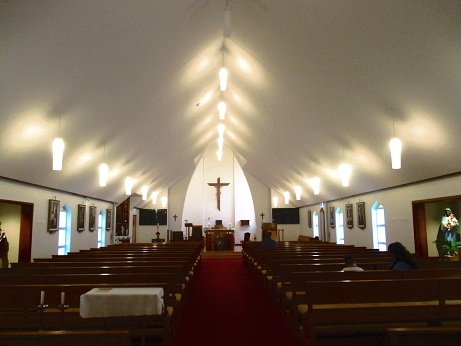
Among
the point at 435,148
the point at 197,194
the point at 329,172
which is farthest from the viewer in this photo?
the point at 197,194

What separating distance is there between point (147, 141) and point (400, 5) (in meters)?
8.40

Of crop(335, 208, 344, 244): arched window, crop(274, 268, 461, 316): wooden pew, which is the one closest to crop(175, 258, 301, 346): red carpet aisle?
crop(274, 268, 461, 316): wooden pew

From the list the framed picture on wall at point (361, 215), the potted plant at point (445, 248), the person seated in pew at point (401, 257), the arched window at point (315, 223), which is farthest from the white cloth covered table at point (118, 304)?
the arched window at point (315, 223)

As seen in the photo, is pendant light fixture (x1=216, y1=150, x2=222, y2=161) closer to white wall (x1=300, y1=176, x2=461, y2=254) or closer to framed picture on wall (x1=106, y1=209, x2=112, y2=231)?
framed picture on wall (x1=106, y1=209, x2=112, y2=231)

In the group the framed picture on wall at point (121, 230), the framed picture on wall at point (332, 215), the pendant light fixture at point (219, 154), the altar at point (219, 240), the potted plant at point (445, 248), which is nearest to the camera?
the potted plant at point (445, 248)

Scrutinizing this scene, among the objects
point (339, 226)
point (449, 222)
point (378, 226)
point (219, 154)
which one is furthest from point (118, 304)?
point (219, 154)

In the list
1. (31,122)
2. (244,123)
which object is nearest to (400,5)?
(31,122)

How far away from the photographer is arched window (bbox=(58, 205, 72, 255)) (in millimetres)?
12531

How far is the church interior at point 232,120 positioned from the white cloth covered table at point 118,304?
21 cm

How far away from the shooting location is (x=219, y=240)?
66.6 ft

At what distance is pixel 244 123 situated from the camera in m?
14.4

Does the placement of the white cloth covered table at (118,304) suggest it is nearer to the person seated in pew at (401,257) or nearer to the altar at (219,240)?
the person seated in pew at (401,257)

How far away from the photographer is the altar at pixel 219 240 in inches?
795

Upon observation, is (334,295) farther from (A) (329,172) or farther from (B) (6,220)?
(B) (6,220)
